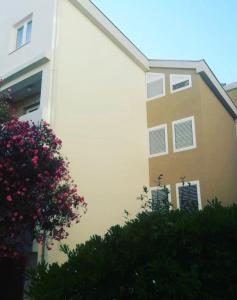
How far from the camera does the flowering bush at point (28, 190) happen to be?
8.05 meters

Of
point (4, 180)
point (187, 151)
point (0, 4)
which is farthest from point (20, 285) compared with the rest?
point (0, 4)

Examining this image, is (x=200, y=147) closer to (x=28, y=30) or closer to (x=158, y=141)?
(x=158, y=141)

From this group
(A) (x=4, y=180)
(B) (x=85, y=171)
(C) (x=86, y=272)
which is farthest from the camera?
(B) (x=85, y=171)

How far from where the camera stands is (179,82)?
628 inches

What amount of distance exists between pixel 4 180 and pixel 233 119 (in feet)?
44.2

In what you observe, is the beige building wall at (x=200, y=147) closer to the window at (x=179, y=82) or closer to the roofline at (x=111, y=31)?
the window at (x=179, y=82)

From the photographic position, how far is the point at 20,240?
28.6ft

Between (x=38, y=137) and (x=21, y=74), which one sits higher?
(x=21, y=74)

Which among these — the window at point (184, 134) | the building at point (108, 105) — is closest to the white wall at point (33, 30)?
the building at point (108, 105)

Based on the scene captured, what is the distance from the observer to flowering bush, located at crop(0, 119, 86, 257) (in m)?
8.05

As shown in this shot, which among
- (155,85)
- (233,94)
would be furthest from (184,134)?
(233,94)

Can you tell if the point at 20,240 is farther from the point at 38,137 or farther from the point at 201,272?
the point at 201,272

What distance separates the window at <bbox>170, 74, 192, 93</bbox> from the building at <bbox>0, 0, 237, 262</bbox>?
0.14 feet

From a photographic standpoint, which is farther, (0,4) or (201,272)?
A: (0,4)
